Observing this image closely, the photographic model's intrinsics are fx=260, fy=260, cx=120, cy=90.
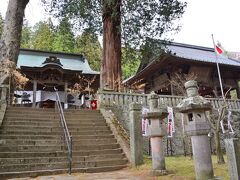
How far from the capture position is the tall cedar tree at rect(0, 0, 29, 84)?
11.9 meters

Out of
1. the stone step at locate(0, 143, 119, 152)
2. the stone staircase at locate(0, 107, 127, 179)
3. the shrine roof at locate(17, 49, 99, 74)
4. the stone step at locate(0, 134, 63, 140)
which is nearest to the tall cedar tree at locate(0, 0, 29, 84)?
the stone staircase at locate(0, 107, 127, 179)

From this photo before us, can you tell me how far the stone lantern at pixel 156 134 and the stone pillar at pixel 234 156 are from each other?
212 cm

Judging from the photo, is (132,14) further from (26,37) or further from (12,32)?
(26,37)

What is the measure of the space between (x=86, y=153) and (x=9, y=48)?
22.4 feet

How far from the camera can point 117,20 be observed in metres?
14.1

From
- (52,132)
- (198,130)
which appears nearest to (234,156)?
(198,130)

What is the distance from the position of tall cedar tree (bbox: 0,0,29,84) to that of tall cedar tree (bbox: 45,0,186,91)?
8.62 ft

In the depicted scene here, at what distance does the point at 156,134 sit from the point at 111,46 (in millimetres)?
8525

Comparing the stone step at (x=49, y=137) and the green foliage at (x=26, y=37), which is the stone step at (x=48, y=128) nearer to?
the stone step at (x=49, y=137)

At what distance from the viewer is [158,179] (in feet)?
18.8

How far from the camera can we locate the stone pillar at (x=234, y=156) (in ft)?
13.5

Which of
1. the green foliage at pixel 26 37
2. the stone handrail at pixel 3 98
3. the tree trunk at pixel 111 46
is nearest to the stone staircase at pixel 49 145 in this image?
the stone handrail at pixel 3 98

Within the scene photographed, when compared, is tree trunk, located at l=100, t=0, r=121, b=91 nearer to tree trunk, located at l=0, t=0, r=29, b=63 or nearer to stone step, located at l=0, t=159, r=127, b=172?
tree trunk, located at l=0, t=0, r=29, b=63

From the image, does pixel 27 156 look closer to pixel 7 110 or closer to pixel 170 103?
pixel 7 110
